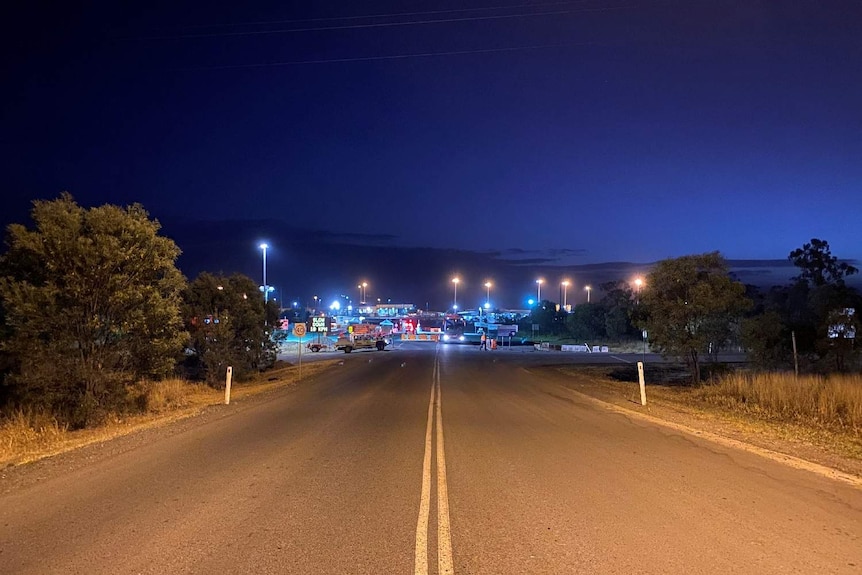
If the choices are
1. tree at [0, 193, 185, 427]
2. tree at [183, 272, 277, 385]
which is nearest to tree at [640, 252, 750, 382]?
tree at [183, 272, 277, 385]

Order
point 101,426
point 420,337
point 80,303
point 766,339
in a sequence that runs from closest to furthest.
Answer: point 101,426 → point 80,303 → point 766,339 → point 420,337

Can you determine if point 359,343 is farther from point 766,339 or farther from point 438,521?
point 438,521

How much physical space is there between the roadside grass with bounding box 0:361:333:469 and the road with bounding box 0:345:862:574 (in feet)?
3.50

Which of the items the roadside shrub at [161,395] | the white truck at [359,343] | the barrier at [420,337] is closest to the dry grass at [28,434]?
the roadside shrub at [161,395]

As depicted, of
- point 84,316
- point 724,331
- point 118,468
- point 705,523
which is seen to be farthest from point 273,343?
point 705,523

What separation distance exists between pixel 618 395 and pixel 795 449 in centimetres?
1071

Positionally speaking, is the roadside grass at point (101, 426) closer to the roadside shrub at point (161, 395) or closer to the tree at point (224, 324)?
the roadside shrub at point (161, 395)

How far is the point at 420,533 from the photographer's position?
645 centimetres

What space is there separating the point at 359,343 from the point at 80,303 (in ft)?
167

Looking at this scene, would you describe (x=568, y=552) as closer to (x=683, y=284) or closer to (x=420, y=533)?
(x=420, y=533)

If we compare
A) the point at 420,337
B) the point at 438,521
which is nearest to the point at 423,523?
the point at 438,521

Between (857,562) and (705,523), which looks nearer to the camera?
(857,562)

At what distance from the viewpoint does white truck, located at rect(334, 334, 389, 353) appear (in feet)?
208

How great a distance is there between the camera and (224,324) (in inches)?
1086
